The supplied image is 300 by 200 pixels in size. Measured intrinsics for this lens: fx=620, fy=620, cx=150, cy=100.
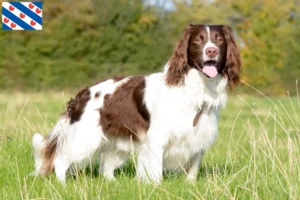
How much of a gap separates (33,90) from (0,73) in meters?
1.76

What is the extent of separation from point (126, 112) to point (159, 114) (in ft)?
1.51

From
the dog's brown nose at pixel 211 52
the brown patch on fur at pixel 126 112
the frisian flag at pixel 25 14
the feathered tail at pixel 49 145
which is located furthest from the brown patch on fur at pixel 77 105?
the frisian flag at pixel 25 14

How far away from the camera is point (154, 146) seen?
6070 millimetres

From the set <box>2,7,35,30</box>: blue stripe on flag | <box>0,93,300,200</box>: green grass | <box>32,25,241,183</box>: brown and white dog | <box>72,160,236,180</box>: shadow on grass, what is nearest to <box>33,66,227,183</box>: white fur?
<box>32,25,241,183</box>: brown and white dog

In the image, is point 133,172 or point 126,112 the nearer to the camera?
point 126,112

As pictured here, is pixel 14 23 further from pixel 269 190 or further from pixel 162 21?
pixel 162 21

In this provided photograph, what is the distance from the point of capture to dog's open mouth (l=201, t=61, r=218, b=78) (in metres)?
5.70

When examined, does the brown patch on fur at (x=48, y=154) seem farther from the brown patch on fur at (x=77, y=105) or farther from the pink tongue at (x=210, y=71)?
the pink tongue at (x=210, y=71)

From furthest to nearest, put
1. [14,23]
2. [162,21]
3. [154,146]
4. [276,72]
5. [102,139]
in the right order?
1. [276,72]
2. [162,21]
3. [14,23]
4. [102,139]
5. [154,146]

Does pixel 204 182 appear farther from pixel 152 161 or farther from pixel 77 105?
pixel 77 105

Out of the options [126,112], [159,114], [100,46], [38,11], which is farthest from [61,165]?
[100,46]

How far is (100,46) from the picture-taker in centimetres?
3262

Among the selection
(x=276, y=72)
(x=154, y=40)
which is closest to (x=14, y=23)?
(x=154, y=40)

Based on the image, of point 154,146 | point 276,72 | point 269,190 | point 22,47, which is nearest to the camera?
point 269,190
